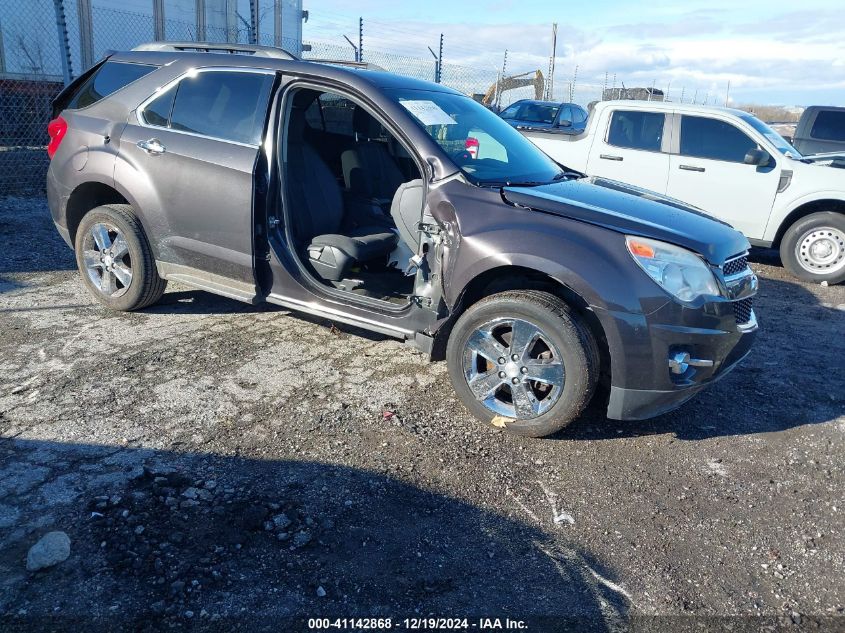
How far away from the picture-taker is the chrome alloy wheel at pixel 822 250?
741 cm

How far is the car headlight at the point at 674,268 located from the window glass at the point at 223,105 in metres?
2.44

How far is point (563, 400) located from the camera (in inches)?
140

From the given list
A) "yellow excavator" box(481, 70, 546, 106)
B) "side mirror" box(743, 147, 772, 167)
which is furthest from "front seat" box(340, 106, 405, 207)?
"yellow excavator" box(481, 70, 546, 106)

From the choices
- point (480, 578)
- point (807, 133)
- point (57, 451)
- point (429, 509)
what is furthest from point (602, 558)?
point (807, 133)

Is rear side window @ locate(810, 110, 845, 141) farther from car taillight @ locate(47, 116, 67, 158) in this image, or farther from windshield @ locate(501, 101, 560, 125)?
car taillight @ locate(47, 116, 67, 158)

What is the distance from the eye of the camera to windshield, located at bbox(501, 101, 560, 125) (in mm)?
16016

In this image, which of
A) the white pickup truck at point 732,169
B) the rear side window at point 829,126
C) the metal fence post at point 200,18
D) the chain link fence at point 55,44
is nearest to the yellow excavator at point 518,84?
the chain link fence at point 55,44

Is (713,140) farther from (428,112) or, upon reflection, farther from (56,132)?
(56,132)

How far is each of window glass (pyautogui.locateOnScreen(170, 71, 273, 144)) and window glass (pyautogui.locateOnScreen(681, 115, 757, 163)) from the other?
5637mm

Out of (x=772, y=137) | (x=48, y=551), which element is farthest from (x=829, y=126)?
(x=48, y=551)

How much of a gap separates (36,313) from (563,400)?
3993mm

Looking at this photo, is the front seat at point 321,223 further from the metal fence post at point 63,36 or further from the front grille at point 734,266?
the metal fence post at point 63,36

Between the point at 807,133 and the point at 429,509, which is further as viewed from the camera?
the point at 807,133

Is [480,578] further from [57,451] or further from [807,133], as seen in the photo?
[807,133]
